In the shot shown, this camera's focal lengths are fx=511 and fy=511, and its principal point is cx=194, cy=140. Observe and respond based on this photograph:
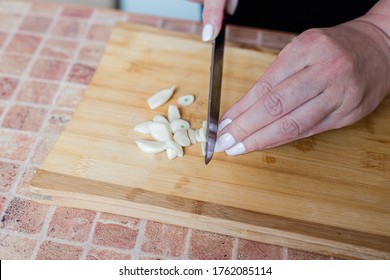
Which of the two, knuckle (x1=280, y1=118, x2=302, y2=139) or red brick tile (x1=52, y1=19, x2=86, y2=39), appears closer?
knuckle (x1=280, y1=118, x2=302, y2=139)

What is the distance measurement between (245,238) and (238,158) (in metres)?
0.16

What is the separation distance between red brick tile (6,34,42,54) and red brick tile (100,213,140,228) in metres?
0.55

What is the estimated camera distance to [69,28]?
54.3 inches

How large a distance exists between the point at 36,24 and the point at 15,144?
17.0 inches

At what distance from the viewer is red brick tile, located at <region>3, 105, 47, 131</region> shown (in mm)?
1126

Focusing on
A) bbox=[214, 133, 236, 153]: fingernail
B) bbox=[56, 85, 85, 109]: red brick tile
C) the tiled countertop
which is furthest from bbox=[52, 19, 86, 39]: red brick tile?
bbox=[214, 133, 236, 153]: fingernail

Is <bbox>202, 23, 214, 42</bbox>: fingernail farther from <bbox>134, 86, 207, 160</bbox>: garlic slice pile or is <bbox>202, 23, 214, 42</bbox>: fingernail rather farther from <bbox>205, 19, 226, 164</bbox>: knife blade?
<bbox>134, 86, 207, 160</bbox>: garlic slice pile

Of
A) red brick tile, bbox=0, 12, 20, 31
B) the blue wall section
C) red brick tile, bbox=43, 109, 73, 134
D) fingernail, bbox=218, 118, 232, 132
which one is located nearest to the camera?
fingernail, bbox=218, 118, 232, 132

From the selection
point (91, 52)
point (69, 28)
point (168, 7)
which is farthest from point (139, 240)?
point (168, 7)

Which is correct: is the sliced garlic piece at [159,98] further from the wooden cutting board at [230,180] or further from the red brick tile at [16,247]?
the red brick tile at [16,247]

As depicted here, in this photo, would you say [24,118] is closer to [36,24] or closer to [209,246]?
[36,24]

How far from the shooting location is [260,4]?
1.39 metres
